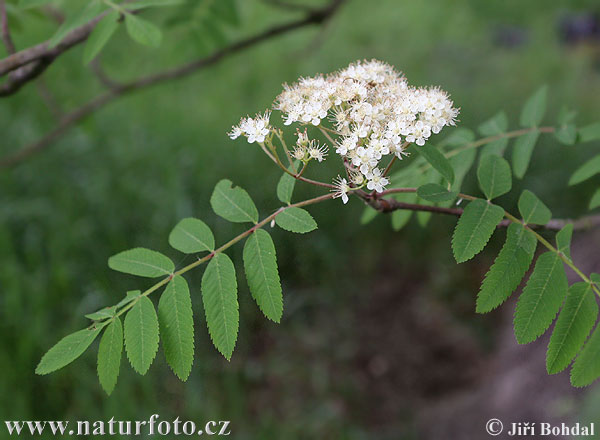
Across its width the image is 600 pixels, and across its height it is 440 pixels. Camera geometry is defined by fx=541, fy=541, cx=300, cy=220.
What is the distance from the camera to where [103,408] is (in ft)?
10.2

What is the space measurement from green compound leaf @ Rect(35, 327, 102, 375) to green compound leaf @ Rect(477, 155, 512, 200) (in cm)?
109

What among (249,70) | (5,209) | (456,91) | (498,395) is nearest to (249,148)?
(249,70)

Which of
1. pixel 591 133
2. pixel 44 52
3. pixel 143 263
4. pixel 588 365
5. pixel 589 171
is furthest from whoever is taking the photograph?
pixel 591 133

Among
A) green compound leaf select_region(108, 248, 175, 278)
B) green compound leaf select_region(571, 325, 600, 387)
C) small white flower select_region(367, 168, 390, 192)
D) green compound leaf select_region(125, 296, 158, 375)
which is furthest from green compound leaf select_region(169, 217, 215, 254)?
green compound leaf select_region(571, 325, 600, 387)

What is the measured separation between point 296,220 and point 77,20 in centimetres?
95

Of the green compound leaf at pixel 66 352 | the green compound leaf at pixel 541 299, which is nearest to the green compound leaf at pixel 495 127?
the green compound leaf at pixel 541 299

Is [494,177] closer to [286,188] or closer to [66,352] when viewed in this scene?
[286,188]

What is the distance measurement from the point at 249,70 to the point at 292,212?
4.97 metres

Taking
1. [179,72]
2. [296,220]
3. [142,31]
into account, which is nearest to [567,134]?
[296,220]

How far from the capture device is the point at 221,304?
133 centimetres

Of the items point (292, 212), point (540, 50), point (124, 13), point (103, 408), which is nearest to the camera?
point (292, 212)

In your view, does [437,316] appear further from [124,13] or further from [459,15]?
[459,15]

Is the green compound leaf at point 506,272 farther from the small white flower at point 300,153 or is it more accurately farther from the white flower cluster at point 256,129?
the white flower cluster at point 256,129

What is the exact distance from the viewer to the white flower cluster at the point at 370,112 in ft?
4.34
